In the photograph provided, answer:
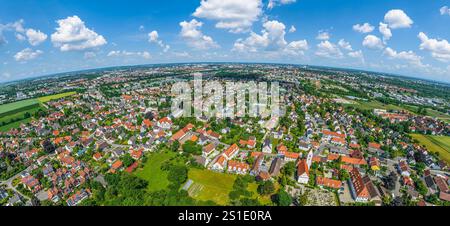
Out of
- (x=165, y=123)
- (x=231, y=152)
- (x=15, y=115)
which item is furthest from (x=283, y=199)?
(x=15, y=115)

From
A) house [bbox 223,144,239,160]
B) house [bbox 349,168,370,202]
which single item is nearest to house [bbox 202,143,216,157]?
house [bbox 223,144,239,160]

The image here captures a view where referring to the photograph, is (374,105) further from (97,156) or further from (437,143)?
(97,156)

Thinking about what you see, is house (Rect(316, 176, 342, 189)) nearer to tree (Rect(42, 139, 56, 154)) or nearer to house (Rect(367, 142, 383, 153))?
house (Rect(367, 142, 383, 153))

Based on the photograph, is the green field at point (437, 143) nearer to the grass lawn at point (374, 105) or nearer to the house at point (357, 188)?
the house at point (357, 188)

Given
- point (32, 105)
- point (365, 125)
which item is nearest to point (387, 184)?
point (365, 125)
